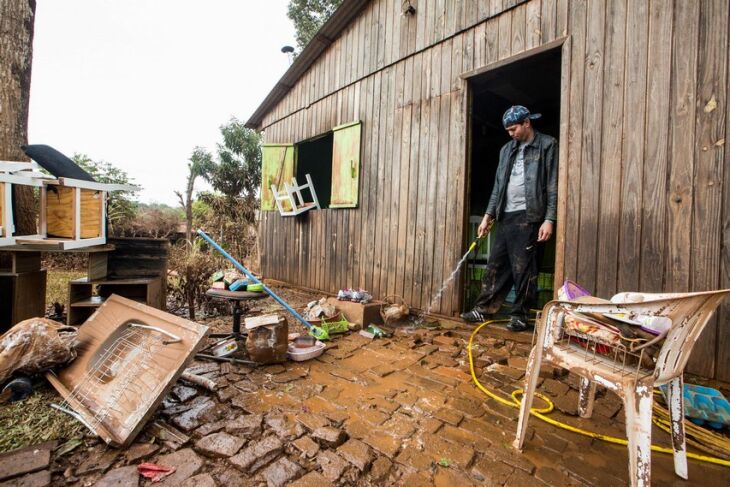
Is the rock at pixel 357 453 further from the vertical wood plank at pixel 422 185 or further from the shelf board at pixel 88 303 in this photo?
the shelf board at pixel 88 303

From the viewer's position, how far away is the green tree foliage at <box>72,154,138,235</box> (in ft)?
29.2

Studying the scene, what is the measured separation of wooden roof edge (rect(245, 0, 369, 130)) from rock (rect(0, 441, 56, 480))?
18.7ft

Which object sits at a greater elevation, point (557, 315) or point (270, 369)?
point (557, 315)

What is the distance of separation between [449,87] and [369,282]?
2700mm

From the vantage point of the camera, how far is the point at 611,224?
266 cm

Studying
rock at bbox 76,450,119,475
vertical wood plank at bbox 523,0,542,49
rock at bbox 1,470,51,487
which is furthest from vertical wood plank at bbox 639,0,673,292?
rock at bbox 1,470,51,487

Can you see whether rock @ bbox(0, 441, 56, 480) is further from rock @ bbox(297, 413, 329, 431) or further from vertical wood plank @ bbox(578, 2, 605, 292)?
vertical wood plank @ bbox(578, 2, 605, 292)

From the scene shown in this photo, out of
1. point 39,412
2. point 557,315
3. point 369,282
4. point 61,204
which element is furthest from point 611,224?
point 61,204

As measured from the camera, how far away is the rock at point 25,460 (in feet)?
4.64

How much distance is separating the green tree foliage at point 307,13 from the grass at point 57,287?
13727 mm

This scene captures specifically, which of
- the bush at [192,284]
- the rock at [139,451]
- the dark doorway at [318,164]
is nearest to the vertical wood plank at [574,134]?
the rock at [139,451]

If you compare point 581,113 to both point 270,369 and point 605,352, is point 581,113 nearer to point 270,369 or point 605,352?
point 605,352

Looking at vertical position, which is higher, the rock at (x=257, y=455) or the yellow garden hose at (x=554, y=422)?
the yellow garden hose at (x=554, y=422)

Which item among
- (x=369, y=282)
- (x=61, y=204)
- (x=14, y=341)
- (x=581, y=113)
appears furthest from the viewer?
(x=369, y=282)
